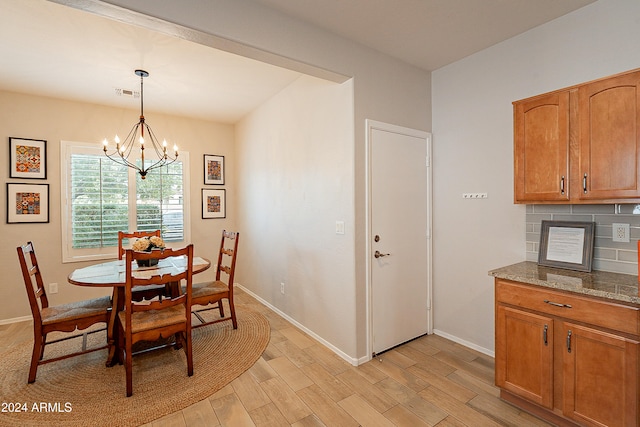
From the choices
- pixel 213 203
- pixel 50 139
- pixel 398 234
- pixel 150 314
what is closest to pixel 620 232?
pixel 398 234

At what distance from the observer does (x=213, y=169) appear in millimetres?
5031

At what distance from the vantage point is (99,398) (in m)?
2.18

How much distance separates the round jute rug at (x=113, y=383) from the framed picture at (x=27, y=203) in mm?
1565

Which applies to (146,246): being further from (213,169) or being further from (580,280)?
(580,280)

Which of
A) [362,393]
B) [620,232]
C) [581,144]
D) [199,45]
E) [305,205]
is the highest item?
[199,45]

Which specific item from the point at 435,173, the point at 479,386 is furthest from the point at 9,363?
the point at 435,173

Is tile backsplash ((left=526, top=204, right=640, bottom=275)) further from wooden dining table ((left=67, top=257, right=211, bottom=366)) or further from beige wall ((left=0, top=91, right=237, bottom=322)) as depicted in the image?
beige wall ((left=0, top=91, right=237, bottom=322))

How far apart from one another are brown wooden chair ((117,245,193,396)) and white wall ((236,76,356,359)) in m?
1.25

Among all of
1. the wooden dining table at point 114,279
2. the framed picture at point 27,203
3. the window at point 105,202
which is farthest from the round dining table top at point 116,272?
the framed picture at point 27,203

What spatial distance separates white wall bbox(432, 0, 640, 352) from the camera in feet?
7.00

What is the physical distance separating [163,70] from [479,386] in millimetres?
4075

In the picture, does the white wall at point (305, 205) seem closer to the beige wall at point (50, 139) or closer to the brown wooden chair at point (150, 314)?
the brown wooden chair at point (150, 314)

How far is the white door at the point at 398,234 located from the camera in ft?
9.16

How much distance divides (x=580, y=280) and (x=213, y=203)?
4681 millimetres
